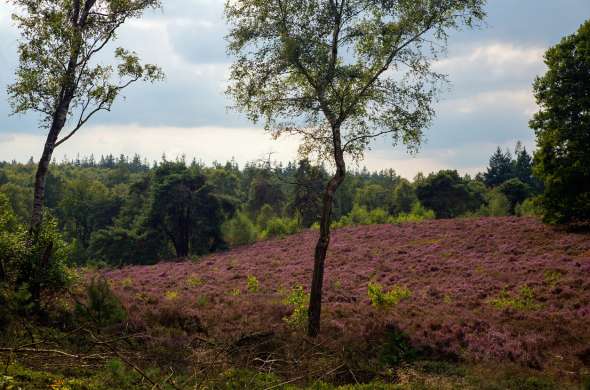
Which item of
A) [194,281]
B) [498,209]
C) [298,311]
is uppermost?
[498,209]

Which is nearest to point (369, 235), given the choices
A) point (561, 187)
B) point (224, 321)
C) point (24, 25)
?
point (561, 187)

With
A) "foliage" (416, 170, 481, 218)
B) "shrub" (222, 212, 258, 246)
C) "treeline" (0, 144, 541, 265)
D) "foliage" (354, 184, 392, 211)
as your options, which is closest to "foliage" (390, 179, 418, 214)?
"treeline" (0, 144, 541, 265)

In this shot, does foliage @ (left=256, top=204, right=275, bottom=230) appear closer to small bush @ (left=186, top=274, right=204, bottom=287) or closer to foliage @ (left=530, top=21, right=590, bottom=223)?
small bush @ (left=186, top=274, right=204, bottom=287)

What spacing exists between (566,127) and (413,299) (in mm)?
14453

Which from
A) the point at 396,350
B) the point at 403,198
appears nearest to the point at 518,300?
the point at 396,350

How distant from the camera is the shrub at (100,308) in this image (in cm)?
1439

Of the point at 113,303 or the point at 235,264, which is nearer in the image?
the point at 113,303

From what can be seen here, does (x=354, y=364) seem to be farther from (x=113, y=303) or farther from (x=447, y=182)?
(x=447, y=182)

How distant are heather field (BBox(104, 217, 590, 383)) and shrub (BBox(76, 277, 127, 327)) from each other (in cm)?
67

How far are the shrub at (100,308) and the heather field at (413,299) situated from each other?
2.19 feet

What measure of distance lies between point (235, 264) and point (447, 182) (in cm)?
4522

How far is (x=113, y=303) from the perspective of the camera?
1521cm

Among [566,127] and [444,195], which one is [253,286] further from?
[444,195]

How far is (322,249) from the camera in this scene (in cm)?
1580
